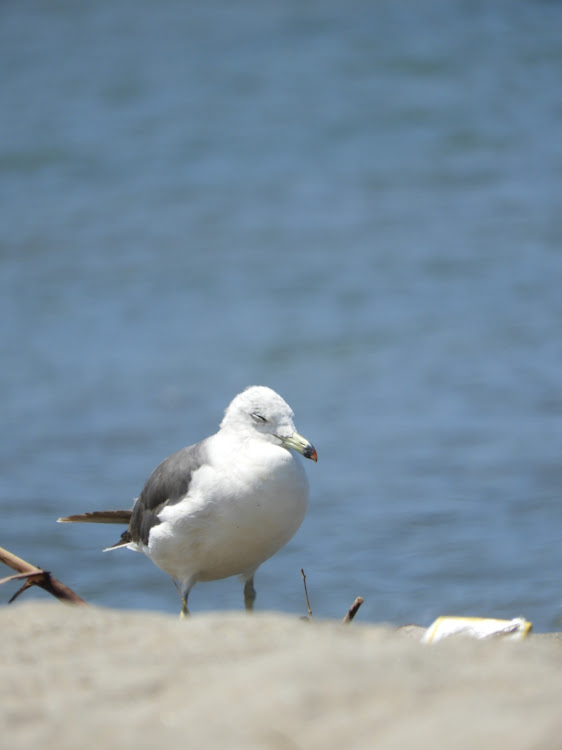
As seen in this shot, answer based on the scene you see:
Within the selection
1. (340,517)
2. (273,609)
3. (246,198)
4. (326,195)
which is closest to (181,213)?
(246,198)

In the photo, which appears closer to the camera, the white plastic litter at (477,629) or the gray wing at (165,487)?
the white plastic litter at (477,629)

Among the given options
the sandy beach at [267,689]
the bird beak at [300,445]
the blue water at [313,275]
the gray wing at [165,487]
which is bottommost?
the blue water at [313,275]

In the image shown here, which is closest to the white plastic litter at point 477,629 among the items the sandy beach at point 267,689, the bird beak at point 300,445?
the sandy beach at point 267,689

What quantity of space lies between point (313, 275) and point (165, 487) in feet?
30.7

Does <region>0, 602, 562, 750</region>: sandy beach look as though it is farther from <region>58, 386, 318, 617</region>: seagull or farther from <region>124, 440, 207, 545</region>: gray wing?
<region>124, 440, 207, 545</region>: gray wing

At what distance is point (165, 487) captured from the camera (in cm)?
487

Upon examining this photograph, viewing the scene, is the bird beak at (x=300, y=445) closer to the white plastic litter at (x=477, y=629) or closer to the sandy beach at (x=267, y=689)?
the white plastic litter at (x=477, y=629)

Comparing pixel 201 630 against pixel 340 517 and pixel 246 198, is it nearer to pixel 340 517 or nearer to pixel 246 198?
pixel 340 517

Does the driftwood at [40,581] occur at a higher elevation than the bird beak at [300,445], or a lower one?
lower

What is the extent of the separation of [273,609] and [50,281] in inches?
338

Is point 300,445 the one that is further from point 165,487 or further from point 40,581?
point 40,581

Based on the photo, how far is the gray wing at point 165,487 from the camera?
15.6 feet

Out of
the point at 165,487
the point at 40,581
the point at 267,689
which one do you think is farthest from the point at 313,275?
the point at 267,689

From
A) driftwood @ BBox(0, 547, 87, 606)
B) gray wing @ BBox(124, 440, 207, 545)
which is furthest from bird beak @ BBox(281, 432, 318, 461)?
driftwood @ BBox(0, 547, 87, 606)
